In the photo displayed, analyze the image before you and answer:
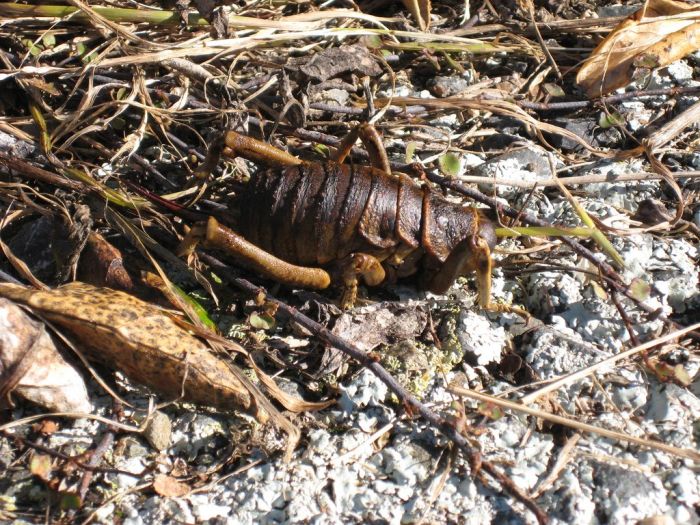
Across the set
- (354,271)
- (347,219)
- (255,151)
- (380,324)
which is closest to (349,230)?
(347,219)

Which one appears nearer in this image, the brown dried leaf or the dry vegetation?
the dry vegetation

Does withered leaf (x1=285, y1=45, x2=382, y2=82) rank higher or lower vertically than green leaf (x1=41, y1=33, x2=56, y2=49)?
lower

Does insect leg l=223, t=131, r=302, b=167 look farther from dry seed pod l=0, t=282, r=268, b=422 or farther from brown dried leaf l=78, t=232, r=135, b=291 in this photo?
dry seed pod l=0, t=282, r=268, b=422

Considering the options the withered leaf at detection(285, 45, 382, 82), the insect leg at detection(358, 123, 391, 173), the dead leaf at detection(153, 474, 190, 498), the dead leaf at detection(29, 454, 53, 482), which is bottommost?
the dead leaf at detection(153, 474, 190, 498)

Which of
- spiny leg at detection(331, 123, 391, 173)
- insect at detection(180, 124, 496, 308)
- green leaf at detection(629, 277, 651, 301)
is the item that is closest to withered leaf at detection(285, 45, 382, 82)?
spiny leg at detection(331, 123, 391, 173)

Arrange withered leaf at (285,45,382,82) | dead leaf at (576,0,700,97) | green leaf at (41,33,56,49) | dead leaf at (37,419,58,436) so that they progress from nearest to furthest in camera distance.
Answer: dead leaf at (37,419,58,436), green leaf at (41,33,56,49), withered leaf at (285,45,382,82), dead leaf at (576,0,700,97)

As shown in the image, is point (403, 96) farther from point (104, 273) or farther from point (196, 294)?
point (104, 273)
